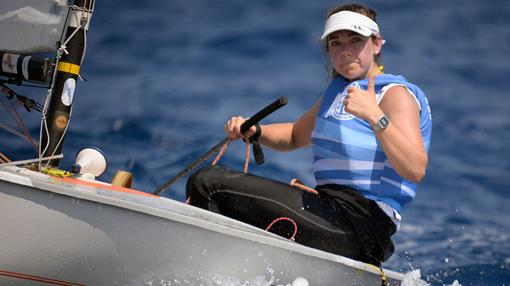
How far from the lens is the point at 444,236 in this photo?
6117mm

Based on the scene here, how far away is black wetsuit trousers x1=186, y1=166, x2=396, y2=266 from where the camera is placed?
2844 mm

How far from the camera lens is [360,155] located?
288cm

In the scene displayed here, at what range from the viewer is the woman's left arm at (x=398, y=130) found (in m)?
2.69

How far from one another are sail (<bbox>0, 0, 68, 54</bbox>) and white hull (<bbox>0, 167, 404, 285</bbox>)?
855 mm

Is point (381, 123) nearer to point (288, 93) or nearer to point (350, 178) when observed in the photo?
point (350, 178)

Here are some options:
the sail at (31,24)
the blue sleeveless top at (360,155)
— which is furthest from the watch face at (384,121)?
the sail at (31,24)

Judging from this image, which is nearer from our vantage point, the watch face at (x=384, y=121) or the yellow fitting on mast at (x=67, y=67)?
the watch face at (x=384, y=121)

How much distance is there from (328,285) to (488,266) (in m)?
2.54

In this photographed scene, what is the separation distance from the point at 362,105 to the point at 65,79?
110 centimetres

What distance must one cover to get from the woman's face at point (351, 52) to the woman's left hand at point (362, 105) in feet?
0.83

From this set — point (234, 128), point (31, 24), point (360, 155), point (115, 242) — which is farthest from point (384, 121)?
point (31, 24)

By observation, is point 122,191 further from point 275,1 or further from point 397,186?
point 275,1

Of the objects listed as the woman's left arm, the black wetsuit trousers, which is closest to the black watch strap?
the black wetsuit trousers

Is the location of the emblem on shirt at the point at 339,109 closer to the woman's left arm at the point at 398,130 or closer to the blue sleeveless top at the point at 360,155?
the blue sleeveless top at the point at 360,155
